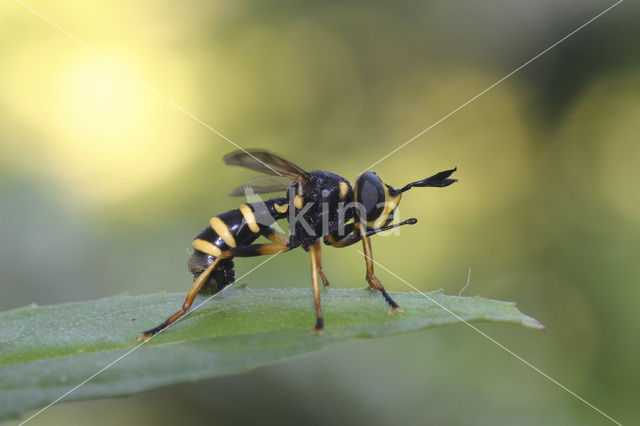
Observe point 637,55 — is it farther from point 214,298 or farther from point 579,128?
point 214,298

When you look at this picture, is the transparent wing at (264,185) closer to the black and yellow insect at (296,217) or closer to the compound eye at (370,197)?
the black and yellow insect at (296,217)

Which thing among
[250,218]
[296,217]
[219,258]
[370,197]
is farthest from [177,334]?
[370,197]

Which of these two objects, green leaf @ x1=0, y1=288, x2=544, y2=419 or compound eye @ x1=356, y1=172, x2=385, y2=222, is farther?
compound eye @ x1=356, y1=172, x2=385, y2=222

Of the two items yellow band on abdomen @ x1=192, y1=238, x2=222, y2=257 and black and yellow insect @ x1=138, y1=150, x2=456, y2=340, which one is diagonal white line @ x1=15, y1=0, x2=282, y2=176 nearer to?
black and yellow insect @ x1=138, y1=150, x2=456, y2=340

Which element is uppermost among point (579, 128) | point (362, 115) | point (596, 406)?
point (362, 115)

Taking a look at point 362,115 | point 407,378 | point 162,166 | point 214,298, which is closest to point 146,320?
point 214,298

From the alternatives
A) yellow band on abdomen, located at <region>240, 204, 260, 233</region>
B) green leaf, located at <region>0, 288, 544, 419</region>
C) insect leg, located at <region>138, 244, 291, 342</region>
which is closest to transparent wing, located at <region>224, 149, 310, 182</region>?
yellow band on abdomen, located at <region>240, 204, 260, 233</region>
